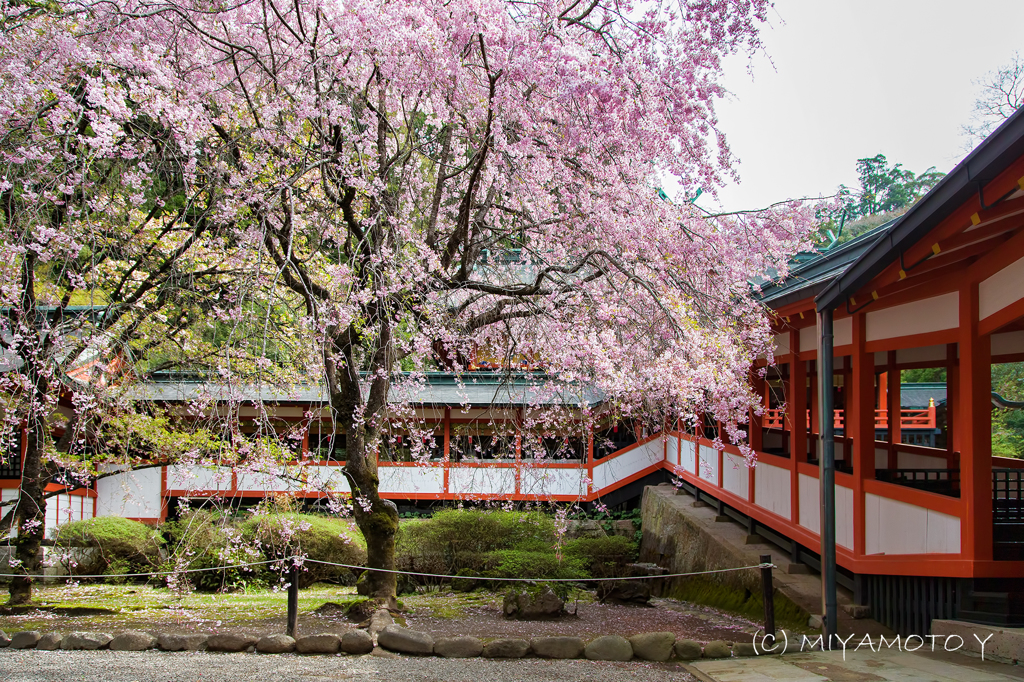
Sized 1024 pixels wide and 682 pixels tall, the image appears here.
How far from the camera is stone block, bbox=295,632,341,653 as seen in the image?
20.5 feet

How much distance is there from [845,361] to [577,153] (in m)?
6.55

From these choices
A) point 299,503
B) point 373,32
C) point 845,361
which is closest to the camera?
point 373,32

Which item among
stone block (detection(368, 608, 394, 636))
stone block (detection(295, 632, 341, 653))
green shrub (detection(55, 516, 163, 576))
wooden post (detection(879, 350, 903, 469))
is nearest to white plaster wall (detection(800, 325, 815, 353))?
wooden post (detection(879, 350, 903, 469))

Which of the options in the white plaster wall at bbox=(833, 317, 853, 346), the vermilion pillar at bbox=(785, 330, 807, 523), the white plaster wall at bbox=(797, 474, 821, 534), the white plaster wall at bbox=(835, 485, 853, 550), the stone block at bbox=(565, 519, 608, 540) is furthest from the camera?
the stone block at bbox=(565, 519, 608, 540)

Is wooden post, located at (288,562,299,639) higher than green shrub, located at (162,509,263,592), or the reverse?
wooden post, located at (288,562,299,639)

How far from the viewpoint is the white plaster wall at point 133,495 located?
15234mm

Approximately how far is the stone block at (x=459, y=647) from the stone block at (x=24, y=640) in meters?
3.73

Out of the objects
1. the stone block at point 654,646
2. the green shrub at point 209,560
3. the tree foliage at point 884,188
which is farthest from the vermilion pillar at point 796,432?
the tree foliage at point 884,188

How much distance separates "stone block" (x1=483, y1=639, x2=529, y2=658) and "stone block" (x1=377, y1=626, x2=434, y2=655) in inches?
20.1

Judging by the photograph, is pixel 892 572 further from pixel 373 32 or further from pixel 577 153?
pixel 373 32

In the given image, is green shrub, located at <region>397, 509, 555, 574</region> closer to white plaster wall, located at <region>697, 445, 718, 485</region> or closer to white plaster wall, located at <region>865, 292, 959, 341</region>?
white plaster wall, located at <region>697, 445, 718, 485</region>

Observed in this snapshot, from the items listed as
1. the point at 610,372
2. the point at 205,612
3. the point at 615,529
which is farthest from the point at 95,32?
the point at 615,529

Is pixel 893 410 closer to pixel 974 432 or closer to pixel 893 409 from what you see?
pixel 893 409

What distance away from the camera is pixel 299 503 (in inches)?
461
